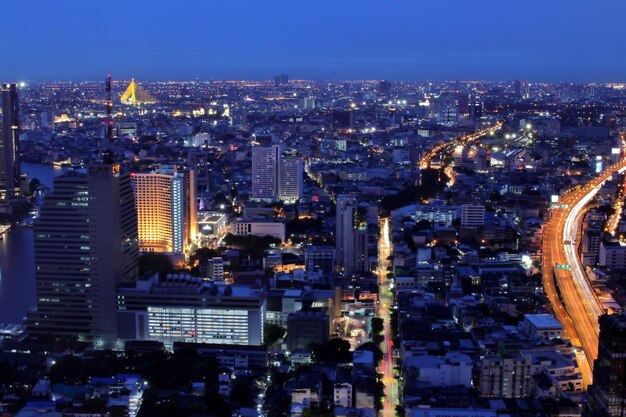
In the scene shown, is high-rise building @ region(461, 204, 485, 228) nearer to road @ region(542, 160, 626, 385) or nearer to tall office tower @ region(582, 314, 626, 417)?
road @ region(542, 160, 626, 385)

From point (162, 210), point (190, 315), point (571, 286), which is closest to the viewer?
point (190, 315)

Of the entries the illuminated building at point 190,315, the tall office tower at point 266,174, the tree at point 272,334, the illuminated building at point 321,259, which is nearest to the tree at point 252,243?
the illuminated building at point 321,259

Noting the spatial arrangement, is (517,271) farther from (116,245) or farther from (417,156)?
(417,156)

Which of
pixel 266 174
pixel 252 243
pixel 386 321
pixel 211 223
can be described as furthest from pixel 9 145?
pixel 386 321

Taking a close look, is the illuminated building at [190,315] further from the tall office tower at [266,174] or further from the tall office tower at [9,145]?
the tall office tower at [9,145]

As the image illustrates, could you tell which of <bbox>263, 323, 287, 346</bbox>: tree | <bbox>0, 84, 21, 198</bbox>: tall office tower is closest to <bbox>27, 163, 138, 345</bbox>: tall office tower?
<bbox>263, 323, 287, 346</bbox>: tree

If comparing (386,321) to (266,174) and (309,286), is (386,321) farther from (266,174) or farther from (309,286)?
(266,174)
